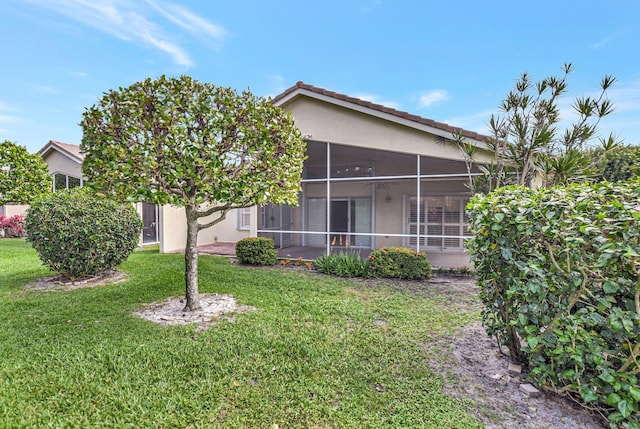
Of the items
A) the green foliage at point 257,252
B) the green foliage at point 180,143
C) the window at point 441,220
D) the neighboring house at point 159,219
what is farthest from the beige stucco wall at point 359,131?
the neighboring house at point 159,219

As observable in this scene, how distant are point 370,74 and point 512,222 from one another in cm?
1299

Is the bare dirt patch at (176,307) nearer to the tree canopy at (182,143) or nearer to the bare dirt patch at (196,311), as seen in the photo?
the bare dirt patch at (196,311)

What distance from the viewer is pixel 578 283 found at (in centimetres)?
253

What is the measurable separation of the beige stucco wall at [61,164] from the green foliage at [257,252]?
46.6 feet

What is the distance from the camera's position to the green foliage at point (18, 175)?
14.4m

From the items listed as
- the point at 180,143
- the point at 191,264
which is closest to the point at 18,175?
the point at 191,264

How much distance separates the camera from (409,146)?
934 cm

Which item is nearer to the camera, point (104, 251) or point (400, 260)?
point (104, 251)

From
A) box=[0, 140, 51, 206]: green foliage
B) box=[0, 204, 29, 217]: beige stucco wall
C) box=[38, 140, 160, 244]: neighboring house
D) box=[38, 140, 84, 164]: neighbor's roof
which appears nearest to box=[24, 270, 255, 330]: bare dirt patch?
box=[0, 140, 51, 206]: green foliage

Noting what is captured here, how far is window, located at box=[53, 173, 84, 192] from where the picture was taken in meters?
17.9

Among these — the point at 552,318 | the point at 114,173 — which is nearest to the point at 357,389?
the point at 552,318

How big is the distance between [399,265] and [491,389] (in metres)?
5.33

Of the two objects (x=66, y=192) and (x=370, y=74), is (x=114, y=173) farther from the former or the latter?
(x=370, y=74)

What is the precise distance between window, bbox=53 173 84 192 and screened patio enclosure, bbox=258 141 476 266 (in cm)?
1285
